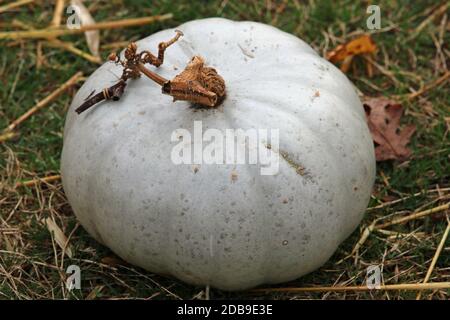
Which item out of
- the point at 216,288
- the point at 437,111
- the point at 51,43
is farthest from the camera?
the point at 51,43

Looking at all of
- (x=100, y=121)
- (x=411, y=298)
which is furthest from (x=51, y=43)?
(x=411, y=298)

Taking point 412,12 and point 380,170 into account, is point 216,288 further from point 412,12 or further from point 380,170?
point 412,12

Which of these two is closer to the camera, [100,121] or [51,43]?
[100,121]

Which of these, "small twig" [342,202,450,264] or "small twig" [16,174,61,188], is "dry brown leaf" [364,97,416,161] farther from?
"small twig" [16,174,61,188]

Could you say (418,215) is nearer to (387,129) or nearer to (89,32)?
(387,129)

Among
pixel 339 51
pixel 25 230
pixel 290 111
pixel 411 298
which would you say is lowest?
pixel 411 298

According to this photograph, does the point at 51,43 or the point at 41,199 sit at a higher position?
the point at 51,43
